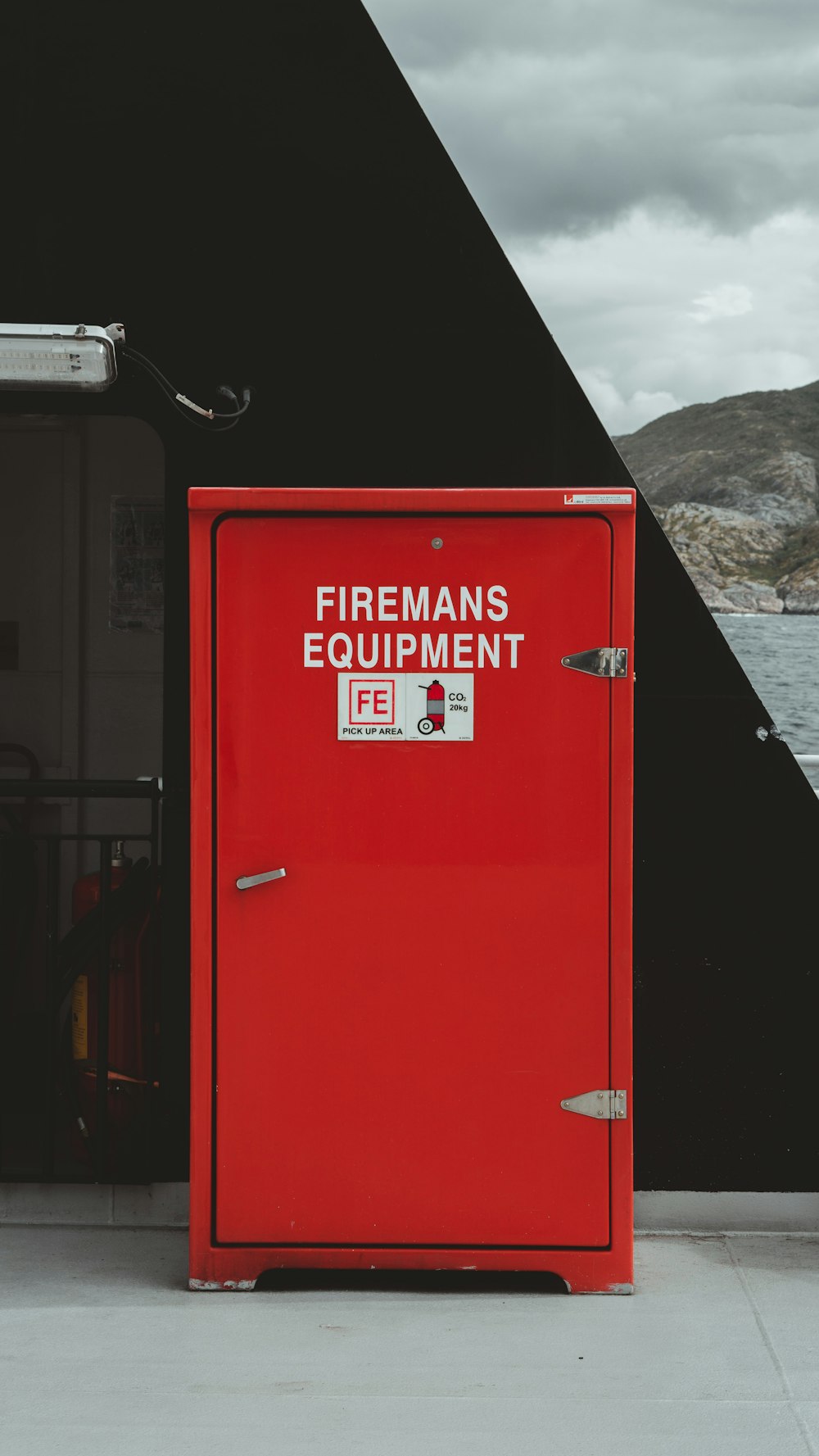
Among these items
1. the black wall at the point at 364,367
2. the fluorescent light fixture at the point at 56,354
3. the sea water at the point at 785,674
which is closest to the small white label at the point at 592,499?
the black wall at the point at 364,367

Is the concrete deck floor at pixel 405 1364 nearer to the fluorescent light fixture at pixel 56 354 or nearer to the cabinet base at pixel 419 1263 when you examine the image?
the cabinet base at pixel 419 1263

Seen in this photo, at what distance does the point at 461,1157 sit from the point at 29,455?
11.2 feet

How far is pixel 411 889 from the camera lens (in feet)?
9.26

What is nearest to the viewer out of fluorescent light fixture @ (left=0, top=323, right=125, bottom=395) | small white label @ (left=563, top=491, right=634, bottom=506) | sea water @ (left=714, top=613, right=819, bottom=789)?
small white label @ (left=563, top=491, right=634, bottom=506)

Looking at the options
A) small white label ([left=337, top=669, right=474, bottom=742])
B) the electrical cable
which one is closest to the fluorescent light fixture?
the electrical cable

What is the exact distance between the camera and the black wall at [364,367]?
10.8ft

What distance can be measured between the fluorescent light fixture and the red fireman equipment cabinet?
53cm

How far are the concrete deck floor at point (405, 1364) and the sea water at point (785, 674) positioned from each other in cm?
143

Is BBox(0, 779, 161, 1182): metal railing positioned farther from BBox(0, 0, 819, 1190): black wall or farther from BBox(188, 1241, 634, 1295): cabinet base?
BBox(188, 1241, 634, 1295): cabinet base

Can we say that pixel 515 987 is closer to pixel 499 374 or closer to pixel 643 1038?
pixel 643 1038

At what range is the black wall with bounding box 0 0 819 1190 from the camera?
330 centimetres

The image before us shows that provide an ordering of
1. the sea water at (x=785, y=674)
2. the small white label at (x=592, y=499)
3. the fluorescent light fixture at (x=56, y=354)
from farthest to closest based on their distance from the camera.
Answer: the sea water at (x=785, y=674)
the fluorescent light fixture at (x=56, y=354)
the small white label at (x=592, y=499)

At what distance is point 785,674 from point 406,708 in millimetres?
1650

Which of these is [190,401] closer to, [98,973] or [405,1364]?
[98,973]
